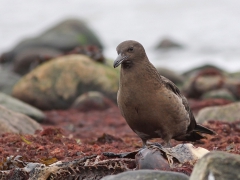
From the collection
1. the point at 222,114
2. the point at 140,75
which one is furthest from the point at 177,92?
the point at 222,114

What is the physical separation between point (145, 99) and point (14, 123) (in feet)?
9.28

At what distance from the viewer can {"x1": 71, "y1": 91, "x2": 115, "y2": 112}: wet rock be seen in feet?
41.8

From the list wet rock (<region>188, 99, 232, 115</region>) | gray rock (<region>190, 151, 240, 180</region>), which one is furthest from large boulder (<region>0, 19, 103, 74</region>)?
gray rock (<region>190, 151, 240, 180</region>)

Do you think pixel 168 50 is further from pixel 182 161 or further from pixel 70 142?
pixel 182 161

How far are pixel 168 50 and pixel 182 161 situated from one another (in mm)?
21601

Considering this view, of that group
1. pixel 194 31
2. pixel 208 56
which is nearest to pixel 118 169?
pixel 208 56

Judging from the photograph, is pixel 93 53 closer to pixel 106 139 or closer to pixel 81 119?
pixel 81 119

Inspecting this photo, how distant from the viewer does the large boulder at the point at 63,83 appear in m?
13.4

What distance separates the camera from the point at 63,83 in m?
13.6

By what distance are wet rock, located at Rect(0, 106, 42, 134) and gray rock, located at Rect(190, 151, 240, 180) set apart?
472 centimetres

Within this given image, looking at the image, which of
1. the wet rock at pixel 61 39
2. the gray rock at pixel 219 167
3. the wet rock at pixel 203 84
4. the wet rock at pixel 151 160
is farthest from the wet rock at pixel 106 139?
the wet rock at pixel 61 39

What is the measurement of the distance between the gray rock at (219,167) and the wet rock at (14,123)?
4.72m

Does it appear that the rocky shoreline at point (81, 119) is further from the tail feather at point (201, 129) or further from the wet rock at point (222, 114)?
the tail feather at point (201, 129)

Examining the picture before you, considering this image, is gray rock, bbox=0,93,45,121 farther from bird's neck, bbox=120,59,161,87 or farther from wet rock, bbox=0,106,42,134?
bird's neck, bbox=120,59,161,87
